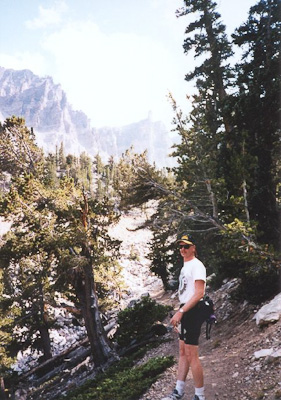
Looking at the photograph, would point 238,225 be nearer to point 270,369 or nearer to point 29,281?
point 270,369

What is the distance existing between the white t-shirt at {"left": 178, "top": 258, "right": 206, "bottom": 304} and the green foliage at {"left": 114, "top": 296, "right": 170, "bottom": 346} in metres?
9.94

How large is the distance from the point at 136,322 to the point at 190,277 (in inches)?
405

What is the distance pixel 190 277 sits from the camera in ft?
14.2

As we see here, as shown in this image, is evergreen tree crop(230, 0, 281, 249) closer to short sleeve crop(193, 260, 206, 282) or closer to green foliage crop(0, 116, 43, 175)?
short sleeve crop(193, 260, 206, 282)

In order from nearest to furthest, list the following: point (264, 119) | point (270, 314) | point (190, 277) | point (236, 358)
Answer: point (190, 277), point (236, 358), point (270, 314), point (264, 119)

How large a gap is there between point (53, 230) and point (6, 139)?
5604 millimetres

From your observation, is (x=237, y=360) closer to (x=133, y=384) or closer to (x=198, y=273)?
(x=133, y=384)

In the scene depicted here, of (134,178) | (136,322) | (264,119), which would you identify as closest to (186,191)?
(134,178)

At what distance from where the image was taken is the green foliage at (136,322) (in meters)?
13.4

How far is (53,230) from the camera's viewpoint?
11578 mm

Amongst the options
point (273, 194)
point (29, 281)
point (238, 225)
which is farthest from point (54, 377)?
point (273, 194)

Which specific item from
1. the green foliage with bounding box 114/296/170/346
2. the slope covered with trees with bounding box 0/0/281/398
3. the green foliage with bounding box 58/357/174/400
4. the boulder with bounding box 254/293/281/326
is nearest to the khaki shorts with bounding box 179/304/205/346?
the green foliage with bounding box 58/357/174/400

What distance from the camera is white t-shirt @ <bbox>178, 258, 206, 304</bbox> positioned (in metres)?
4.24

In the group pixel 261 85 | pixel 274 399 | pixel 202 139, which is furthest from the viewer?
pixel 202 139
